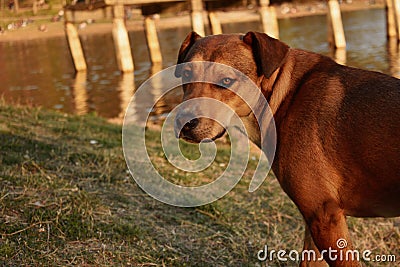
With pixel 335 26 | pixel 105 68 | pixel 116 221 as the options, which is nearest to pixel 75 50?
pixel 105 68

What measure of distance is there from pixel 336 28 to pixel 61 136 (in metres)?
14.4

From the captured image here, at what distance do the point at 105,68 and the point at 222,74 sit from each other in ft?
61.0

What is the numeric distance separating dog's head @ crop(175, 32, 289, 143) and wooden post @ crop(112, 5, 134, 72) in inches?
600

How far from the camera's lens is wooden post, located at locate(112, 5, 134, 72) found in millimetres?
19281

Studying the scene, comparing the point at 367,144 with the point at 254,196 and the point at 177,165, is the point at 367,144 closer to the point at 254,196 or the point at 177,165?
the point at 254,196

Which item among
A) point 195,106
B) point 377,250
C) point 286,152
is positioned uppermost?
point 195,106

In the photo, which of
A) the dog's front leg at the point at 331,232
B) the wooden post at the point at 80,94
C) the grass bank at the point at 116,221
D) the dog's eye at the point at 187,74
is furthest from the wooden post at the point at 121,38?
the dog's front leg at the point at 331,232

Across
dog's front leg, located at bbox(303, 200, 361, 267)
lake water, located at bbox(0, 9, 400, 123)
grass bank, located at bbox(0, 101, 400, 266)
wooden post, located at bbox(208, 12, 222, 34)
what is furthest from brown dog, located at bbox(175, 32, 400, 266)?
wooden post, located at bbox(208, 12, 222, 34)

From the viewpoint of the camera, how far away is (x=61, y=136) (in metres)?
8.52

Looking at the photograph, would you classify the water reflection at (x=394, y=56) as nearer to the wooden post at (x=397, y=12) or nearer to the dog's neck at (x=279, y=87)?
the wooden post at (x=397, y=12)

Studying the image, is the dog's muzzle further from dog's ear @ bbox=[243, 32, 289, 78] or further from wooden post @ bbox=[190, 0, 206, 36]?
wooden post @ bbox=[190, 0, 206, 36]

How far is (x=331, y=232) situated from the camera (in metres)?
3.75

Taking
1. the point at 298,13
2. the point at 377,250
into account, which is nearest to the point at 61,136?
the point at 377,250

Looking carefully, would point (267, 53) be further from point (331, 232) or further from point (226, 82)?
point (331, 232)
